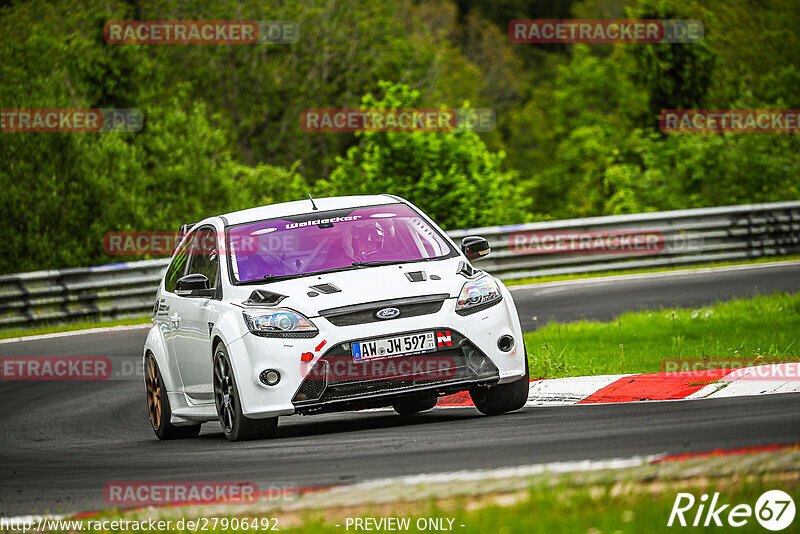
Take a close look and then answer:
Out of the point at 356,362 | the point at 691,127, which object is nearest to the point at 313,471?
the point at 356,362

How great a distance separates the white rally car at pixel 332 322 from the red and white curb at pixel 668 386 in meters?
0.84

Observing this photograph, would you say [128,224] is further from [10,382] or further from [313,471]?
[313,471]

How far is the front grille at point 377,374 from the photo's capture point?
8.40 m

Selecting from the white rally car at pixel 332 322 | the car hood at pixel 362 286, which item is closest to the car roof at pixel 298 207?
the white rally car at pixel 332 322

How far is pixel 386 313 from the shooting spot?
8484 millimetres

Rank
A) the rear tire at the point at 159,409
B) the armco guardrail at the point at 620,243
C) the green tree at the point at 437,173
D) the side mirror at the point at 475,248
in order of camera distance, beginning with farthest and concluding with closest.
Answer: the green tree at the point at 437,173, the armco guardrail at the point at 620,243, the rear tire at the point at 159,409, the side mirror at the point at 475,248

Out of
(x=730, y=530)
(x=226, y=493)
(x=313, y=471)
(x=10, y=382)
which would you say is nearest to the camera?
(x=730, y=530)

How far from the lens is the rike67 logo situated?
187 inches

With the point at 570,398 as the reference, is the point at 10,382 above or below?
below

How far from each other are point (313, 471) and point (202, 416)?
2.92 meters

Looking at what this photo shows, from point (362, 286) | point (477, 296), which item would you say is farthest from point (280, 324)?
point (477, 296)

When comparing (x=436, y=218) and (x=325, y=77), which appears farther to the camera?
(x=325, y=77)

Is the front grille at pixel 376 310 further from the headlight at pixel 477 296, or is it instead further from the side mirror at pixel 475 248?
the side mirror at pixel 475 248

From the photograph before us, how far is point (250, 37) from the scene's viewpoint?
1791 inches
